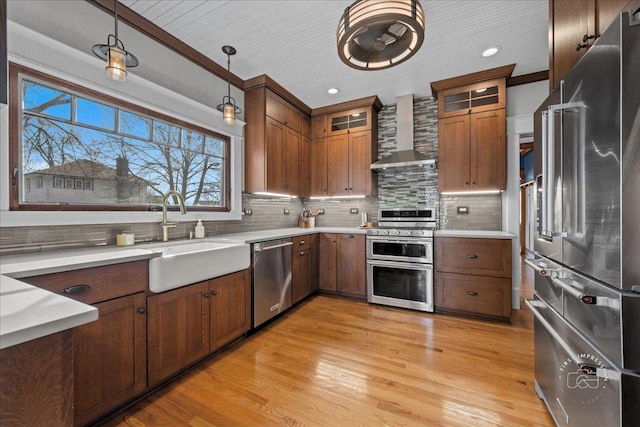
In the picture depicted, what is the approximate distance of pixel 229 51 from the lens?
2619 mm

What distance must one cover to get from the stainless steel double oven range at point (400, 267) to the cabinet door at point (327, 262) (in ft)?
1.64

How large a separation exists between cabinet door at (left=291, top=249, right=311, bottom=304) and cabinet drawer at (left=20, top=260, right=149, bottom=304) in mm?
1735

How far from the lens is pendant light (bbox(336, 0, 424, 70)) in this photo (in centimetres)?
144

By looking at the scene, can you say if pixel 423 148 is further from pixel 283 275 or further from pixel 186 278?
pixel 186 278

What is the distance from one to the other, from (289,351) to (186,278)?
105 cm

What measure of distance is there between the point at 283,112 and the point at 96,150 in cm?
216

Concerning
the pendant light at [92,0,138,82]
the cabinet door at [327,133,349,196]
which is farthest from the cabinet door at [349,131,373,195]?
the pendant light at [92,0,138,82]

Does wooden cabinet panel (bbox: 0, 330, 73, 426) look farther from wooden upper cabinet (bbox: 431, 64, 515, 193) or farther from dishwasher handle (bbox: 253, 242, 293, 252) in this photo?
wooden upper cabinet (bbox: 431, 64, 515, 193)

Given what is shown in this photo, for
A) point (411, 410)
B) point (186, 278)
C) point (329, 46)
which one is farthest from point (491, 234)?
point (186, 278)

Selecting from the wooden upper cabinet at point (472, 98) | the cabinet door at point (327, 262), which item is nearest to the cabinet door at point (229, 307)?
the cabinet door at point (327, 262)

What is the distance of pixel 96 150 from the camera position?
6.60 ft

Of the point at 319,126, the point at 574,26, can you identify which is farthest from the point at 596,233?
the point at 319,126

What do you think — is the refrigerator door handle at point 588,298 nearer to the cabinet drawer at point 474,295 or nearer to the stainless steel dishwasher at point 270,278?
the cabinet drawer at point 474,295

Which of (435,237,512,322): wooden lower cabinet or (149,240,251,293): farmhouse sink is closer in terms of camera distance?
(149,240,251,293): farmhouse sink
